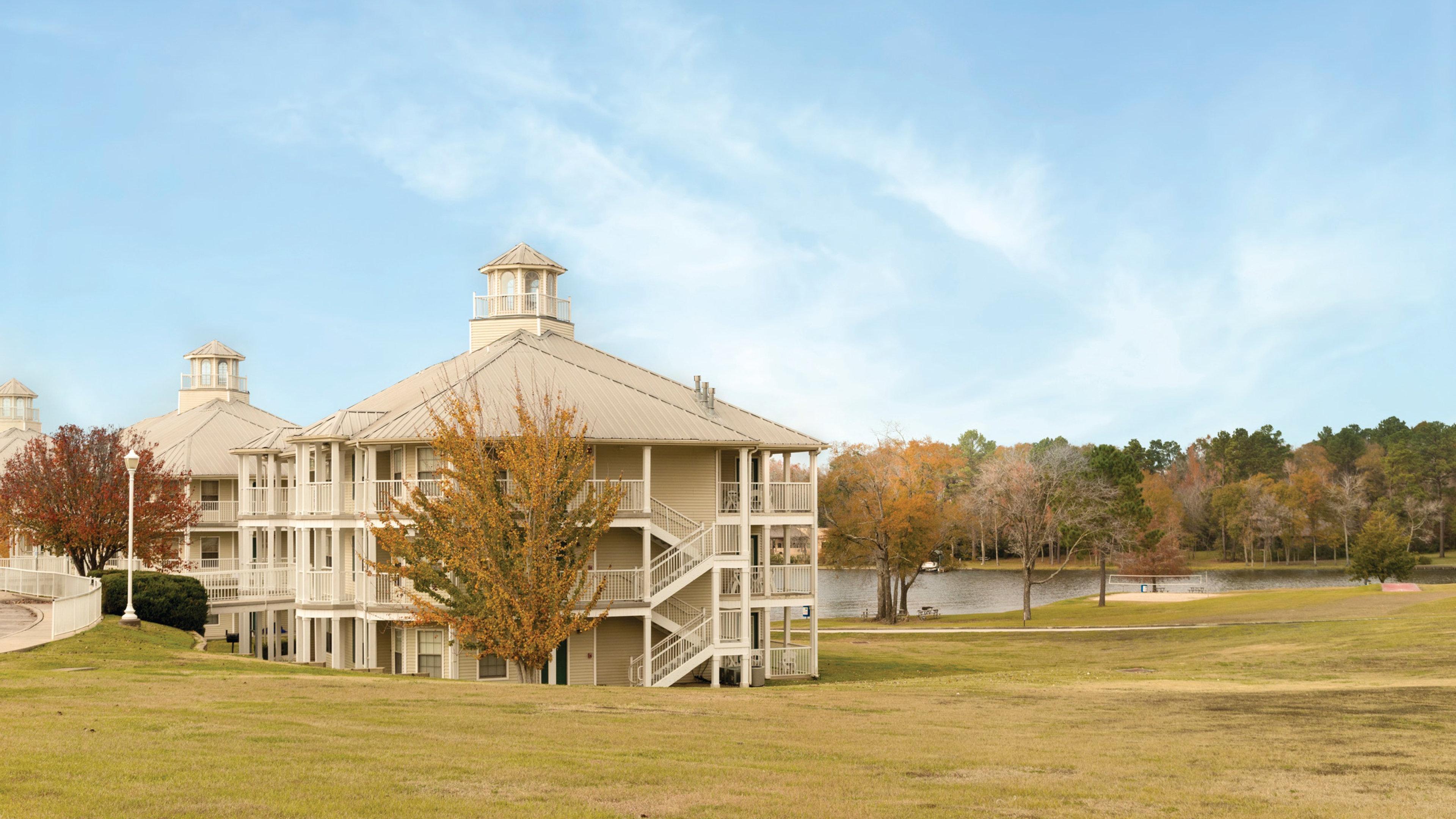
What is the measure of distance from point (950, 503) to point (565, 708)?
58329 mm

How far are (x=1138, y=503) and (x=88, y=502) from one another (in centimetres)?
5227

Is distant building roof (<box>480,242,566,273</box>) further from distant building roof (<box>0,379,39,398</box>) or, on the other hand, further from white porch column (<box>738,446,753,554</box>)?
distant building roof (<box>0,379,39,398</box>)

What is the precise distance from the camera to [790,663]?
37.9 meters

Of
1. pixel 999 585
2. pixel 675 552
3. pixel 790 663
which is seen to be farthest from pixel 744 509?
pixel 999 585

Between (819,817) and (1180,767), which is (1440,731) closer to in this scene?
(1180,767)

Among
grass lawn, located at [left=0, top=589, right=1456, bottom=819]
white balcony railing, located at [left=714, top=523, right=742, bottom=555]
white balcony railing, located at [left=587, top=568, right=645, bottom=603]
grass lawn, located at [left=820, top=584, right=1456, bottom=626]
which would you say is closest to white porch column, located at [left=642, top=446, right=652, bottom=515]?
white balcony railing, located at [left=587, top=568, right=645, bottom=603]

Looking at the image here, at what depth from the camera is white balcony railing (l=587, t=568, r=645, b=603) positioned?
3338 cm

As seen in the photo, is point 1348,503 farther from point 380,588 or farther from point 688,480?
point 380,588

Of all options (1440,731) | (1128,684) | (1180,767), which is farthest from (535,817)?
(1128,684)

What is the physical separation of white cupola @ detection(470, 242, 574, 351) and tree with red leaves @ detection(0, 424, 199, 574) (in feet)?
41.4

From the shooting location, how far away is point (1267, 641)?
134 feet

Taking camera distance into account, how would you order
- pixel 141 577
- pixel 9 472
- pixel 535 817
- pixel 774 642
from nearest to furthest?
pixel 535 817, pixel 141 577, pixel 9 472, pixel 774 642

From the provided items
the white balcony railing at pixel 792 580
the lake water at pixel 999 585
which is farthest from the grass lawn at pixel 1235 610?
the white balcony railing at pixel 792 580

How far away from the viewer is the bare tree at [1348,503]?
117m
